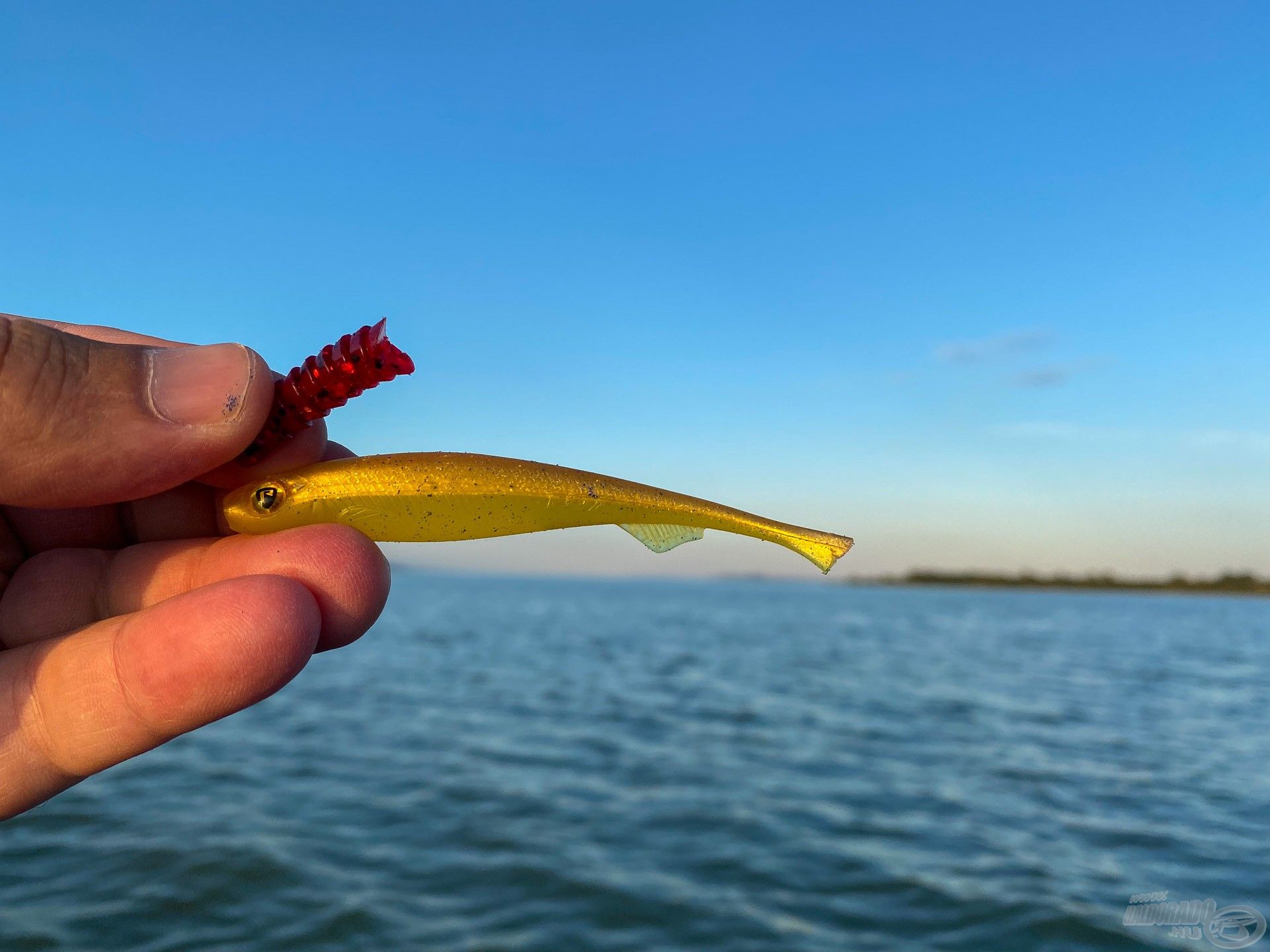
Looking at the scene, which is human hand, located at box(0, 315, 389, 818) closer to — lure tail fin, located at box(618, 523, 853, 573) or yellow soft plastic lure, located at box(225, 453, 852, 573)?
yellow soft plastic lure, located at box(225, 453, 852, 573)

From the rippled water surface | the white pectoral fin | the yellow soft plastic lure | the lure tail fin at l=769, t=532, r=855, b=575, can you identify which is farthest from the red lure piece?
the rippled water surface

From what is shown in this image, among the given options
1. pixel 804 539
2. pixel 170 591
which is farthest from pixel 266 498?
pixel 804 539

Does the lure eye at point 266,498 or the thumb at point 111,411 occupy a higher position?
the thumb at point 111,411

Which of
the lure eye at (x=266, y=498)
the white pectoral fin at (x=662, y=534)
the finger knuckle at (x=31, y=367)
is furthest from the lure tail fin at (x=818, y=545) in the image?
the finger knuckle at (x=31, y=367)

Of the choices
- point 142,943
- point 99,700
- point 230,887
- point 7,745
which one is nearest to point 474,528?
point 99,700

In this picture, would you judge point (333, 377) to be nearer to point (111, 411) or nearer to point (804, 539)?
point (111, 411)

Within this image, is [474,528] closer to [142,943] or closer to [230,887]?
[142,943]

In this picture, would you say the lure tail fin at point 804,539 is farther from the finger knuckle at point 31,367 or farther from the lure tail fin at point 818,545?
the finger knuckle at point 31,367
